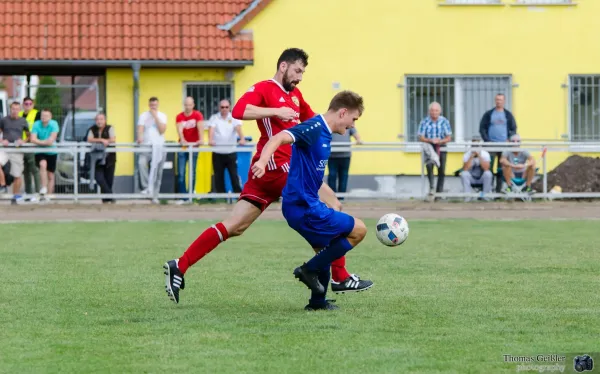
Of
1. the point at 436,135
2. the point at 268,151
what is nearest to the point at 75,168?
the point at 436,135

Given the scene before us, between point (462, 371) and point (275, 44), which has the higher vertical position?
point (275, 44)

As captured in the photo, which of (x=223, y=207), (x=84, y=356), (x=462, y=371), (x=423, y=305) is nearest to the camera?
(x=462, y=371)

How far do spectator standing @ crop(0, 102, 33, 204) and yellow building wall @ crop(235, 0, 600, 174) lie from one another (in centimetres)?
571

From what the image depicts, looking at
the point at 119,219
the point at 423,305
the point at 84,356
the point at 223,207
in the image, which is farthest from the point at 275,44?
the point at 84,356

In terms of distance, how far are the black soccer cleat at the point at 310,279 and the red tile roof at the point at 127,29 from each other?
18.4m

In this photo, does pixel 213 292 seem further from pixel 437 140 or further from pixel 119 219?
pixel 437 140

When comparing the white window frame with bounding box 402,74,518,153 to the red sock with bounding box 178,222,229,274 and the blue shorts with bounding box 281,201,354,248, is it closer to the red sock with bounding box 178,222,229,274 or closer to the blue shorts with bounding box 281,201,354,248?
the red sock with bounding box 178,222,229,274

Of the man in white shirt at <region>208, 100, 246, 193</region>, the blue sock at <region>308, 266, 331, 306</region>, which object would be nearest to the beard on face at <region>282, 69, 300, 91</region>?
the blue sock at <region>308, 266, 331, 306</region>

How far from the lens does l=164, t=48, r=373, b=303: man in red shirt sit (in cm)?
945

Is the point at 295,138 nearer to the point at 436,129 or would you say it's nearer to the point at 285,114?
the point at 285,114

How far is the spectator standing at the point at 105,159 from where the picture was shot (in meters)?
23.5

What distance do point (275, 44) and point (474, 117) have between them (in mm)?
4670

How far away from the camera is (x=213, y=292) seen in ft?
33.2

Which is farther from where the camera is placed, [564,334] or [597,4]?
[597,4]
